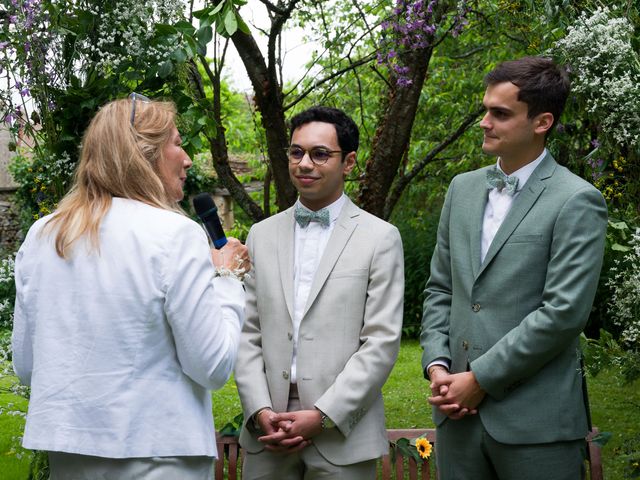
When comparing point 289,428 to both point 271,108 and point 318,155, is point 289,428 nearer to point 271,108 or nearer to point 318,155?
point 318,155

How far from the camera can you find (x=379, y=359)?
10.1 feet

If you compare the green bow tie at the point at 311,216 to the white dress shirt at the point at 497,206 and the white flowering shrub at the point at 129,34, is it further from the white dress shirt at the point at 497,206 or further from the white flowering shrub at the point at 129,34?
the white flowering shrub at the point at 129,34

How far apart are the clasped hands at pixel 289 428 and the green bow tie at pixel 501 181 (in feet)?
3.38

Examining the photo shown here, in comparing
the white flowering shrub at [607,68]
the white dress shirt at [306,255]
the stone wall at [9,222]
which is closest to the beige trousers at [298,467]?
the white dress shirt at [306,255]

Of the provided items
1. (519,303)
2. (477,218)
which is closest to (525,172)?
(477,218)

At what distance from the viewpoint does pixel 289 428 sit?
3.01 metres

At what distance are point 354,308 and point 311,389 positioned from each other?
333mm

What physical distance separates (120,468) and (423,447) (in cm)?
208

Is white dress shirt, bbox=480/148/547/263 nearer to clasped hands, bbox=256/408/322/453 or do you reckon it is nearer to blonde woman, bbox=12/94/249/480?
clasped hands, bbox=256/408/322/453

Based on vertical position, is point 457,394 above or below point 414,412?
above

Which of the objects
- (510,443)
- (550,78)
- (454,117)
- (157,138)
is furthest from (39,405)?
(454,117)

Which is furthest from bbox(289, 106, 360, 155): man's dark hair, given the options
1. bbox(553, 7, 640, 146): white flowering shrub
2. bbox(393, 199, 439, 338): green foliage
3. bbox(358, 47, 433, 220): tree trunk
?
bbox(393, 199, 439, 338): green foliage

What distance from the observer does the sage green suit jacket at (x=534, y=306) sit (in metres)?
2.81

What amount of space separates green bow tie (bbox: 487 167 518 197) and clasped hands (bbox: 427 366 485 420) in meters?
0.67
